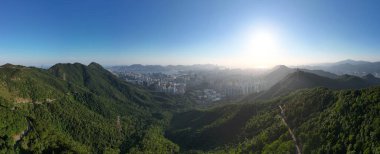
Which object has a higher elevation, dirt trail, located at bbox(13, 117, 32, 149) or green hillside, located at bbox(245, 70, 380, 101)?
green hillside, located at bbox(245, 70, 380, 101)

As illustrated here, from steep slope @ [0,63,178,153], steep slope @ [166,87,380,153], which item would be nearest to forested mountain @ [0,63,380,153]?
steep slope @ [166,87,380,153]

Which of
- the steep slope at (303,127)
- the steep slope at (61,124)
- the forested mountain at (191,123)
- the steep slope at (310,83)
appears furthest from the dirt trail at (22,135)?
the steep slope at (310,83)

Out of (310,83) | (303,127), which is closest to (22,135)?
(303,127)

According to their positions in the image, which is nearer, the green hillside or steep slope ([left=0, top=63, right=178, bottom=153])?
steep slope ([left=0, top=63, right=178, bottom=153])

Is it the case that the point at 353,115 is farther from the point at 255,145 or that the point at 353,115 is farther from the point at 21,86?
the point at 21,86

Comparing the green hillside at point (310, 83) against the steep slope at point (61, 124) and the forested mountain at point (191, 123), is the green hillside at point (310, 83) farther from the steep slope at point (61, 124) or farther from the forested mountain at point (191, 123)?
the steep slope at point (61, 124)

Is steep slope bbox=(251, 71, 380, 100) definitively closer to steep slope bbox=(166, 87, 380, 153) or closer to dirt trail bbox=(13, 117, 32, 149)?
steep slope bbox=(166, 87, 380, 153)

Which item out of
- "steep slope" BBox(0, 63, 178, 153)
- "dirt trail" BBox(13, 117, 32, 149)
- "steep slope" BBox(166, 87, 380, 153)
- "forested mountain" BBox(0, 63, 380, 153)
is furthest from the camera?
"steep slope" BBox(0, 63, 178, 153)

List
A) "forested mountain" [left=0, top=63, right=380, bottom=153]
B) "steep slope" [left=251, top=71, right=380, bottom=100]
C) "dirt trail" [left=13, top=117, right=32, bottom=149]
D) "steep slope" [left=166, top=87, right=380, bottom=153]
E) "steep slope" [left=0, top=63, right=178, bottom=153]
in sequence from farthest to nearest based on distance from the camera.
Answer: "steep slope" [left=251, top=71, right=380, bottom=100] < "steep slope" [left=0, top=63, right=178, bottom=153] < "dirt trail" [left=13, top=117, right=32, bottom=149] < "forested mountain" [left=0, top=63, right=380, bottom=153] < "steep slope" [left=166, top=87, right=380, bottom=153]

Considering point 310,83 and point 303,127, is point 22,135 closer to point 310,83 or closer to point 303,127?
point 303,127

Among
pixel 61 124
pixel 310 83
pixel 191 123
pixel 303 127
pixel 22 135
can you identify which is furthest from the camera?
pixel 310 83
